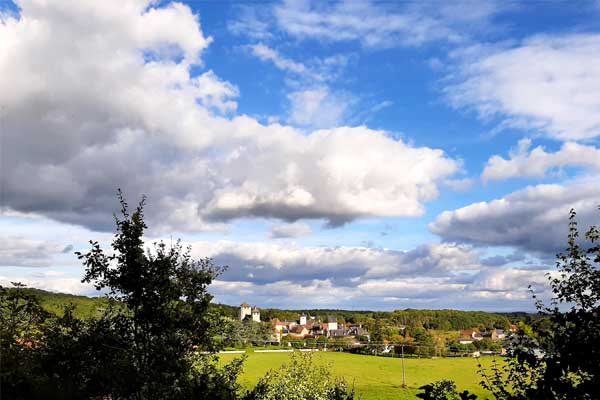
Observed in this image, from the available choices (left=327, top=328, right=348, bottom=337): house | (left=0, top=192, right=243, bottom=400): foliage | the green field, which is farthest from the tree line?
(left=327, top=328, right=348, bottom=337): house

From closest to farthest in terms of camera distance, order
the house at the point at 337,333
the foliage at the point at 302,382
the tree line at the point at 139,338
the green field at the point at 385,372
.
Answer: the tree line at the point at 139,338
the foliage at the point at 302,382
the green field at the point at 385,372
the house at the point at 337,333

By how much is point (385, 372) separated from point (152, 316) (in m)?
82.2

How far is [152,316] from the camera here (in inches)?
440

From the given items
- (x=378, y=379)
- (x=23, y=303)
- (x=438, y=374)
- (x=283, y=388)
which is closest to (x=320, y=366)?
(x=283, y=388)

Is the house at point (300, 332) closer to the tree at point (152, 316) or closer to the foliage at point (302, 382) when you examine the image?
the foliage at point (302, 382)

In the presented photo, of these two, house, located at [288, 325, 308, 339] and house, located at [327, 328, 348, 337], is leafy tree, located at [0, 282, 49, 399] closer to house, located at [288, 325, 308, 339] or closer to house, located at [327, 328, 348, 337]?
house, located at [327, 328, 348, 337]

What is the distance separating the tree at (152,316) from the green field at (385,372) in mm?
51440

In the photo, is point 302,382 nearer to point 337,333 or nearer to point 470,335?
point 470,335

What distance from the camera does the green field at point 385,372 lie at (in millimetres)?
66438

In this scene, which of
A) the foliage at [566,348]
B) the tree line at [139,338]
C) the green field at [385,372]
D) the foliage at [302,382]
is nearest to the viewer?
the foliage at [566,348]

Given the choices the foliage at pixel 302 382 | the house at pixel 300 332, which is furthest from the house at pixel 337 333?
the foliage at pixel 302 382

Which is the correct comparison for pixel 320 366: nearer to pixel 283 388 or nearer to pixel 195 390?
pixel 283 388

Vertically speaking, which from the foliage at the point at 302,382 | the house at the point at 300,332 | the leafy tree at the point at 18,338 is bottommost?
the house at the point at 300,332

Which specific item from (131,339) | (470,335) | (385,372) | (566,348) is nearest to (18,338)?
(131,339)
